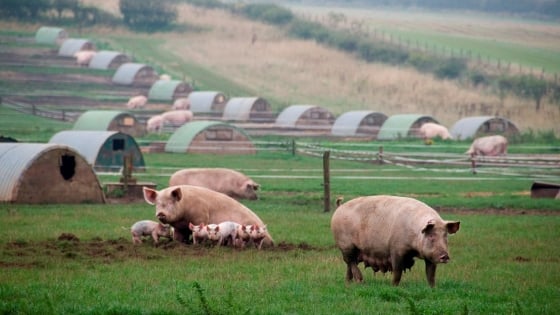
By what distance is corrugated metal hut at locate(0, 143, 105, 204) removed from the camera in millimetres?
29406

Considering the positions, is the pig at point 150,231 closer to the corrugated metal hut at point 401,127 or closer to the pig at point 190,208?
the pig at point 190,208

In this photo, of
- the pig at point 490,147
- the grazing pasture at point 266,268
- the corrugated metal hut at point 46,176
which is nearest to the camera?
the grazing pasture at point 266,268

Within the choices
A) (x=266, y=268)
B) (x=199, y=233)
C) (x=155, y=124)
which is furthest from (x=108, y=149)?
(x=266, y=268)

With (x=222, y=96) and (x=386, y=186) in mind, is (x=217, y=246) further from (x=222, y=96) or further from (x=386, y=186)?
(x=222, y=96)

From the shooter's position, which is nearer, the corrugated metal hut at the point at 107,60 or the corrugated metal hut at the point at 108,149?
the corrugated metal hut at the point at 108,149

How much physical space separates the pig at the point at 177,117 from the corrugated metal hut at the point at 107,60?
20590 millimetres

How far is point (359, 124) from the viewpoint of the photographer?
69812mm

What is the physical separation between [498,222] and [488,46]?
50.6 meters

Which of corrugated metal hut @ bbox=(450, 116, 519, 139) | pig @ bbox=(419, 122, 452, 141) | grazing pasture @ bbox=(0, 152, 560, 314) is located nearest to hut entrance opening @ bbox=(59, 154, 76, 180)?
grazing pasture @ bbox=(0, 152, 560, 314)

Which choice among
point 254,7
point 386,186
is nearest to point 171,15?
point 254,7

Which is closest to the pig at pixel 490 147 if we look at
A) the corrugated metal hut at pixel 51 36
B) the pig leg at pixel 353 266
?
the pig leg at pixel 353 266

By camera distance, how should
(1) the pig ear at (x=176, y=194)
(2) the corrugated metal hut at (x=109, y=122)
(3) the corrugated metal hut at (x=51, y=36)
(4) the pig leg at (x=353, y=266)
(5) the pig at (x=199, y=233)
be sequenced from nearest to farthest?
1. (4) the pig leg at (x=353, y=266)
2. (5) the pig at (x=199, y=233)
3. (1) the pig ear at (x=176, y=194)
4. (2) the corrugated metal hut at (x=109, y=122)
5. (3) the corrugated metal hut at (x=51, y=36)

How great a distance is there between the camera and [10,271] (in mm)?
17031

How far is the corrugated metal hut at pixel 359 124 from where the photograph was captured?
69.4 m
